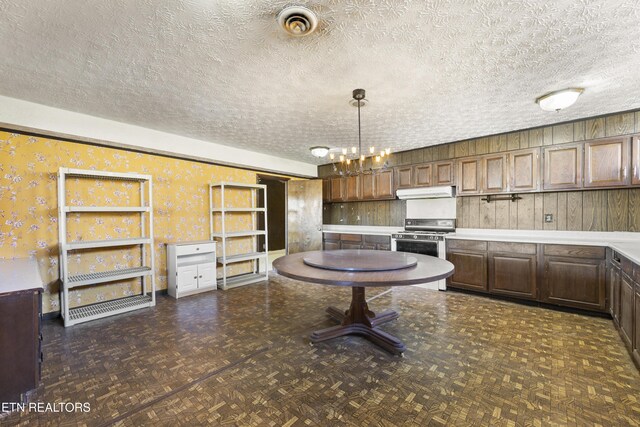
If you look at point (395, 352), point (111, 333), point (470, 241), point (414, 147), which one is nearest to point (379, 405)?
point (395, 352)

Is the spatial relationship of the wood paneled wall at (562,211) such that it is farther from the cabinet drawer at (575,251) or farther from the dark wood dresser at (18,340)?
the dark wood dresser at (18,340)

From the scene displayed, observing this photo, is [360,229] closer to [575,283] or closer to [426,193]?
[426,193]

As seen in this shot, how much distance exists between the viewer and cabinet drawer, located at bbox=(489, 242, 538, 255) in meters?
3.55

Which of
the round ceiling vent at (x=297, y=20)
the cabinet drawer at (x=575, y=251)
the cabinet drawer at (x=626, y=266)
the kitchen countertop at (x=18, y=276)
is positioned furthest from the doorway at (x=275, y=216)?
the cabinet drawer at (x=626, y=266)

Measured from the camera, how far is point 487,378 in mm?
1986

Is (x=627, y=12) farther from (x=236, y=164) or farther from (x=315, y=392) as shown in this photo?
(x=236, y=164)

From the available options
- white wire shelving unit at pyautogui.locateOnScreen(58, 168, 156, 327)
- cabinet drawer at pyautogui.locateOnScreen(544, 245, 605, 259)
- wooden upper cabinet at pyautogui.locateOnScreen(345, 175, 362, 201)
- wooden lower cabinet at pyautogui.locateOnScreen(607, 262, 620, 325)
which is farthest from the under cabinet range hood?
white wire shelving unit at pyautogui.locateOnScreen(58, 168, 156, 327)

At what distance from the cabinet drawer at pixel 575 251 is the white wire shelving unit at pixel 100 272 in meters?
5.02

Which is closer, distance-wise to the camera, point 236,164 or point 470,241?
point 470,241

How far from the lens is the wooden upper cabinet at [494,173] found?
402cm

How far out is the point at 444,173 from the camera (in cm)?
459

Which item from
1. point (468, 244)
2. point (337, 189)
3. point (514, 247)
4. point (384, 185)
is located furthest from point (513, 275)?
point (337, 189)

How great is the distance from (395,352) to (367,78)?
2370 millimetres

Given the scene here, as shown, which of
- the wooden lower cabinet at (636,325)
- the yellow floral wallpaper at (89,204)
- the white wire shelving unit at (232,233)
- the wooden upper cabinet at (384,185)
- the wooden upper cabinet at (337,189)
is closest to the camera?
the wooden lower cabinet at (636,325)
